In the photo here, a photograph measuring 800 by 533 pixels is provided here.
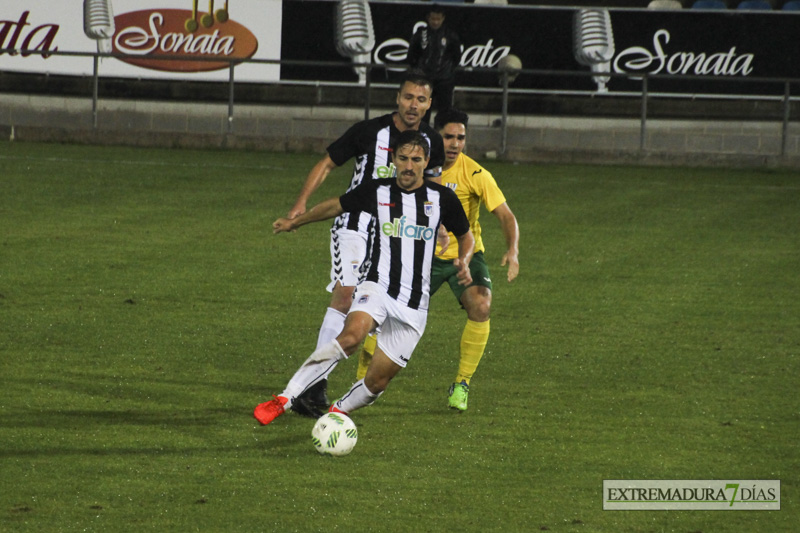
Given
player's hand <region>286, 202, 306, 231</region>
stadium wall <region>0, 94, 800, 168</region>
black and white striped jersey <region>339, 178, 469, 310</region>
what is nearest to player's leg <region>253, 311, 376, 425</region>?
black and white striped jersey <region>339, 178, 469, 310</region>

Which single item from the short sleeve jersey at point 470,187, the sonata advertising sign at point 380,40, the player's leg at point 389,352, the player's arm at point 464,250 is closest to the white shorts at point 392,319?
the player's leg at point 389,352

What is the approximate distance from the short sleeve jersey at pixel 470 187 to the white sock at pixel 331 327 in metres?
Answer: 0.81

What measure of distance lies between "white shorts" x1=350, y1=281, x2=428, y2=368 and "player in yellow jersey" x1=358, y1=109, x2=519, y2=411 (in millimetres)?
872

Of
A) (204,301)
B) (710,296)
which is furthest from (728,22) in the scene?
(204,301)

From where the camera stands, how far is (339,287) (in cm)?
729

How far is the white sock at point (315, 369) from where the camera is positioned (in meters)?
6.44

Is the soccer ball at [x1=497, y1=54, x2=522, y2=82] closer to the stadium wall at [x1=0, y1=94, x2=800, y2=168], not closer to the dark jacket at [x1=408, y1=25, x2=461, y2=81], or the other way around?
the stadium wall at [x1=0, y1=94, x2=800, y2=168]

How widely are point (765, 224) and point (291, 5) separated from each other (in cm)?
1273

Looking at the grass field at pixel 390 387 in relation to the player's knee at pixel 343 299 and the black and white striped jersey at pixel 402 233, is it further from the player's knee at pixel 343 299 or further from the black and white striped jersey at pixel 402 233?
the black and white striped jersey at pixel 402 233

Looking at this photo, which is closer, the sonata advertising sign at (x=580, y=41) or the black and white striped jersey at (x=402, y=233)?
the black and white striped jersey at (x=402, y=233)

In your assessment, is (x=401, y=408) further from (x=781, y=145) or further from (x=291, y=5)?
(x=291, y=5)

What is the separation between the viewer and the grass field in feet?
18.2

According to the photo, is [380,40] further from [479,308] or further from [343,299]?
[343,299]

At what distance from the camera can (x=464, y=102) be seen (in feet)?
78.8
